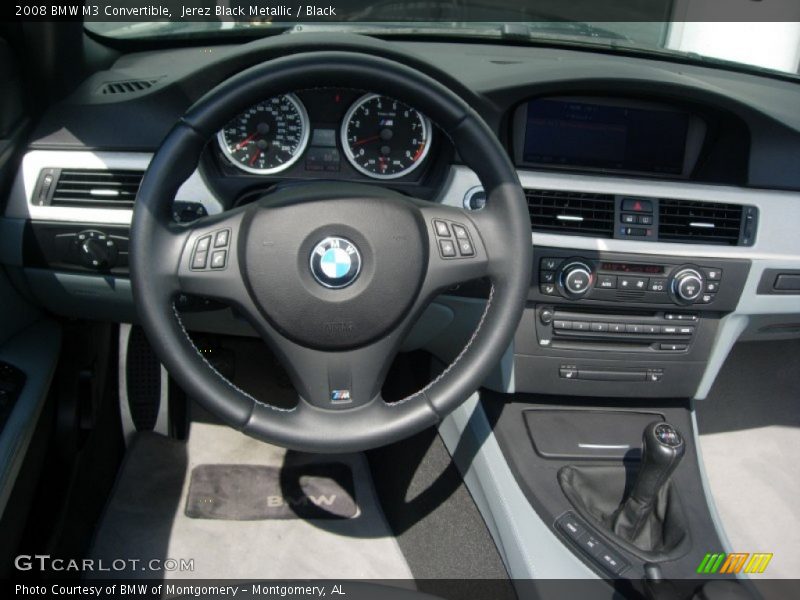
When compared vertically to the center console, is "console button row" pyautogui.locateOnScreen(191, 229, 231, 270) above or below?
above

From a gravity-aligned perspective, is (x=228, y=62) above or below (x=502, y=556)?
above

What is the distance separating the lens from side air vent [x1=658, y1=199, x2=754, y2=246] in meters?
1.63

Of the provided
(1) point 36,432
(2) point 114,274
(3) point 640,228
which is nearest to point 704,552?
(3) point 640,228

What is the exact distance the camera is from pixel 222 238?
122 cm

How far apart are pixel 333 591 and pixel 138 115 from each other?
1096mm

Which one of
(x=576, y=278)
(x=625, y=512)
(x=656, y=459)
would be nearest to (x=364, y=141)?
(x=576, y=278)

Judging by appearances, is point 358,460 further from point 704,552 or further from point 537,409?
point 704,552

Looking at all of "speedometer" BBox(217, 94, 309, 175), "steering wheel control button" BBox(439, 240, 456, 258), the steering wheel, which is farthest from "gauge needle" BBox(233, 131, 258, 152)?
"steering wheel control button" BBox(439, 240, 456, 258)

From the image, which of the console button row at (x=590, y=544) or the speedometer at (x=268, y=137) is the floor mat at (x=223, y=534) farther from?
the speedometer at (x=268, y=137)

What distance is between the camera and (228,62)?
1.38 meters

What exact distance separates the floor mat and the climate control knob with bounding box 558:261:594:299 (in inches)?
37.5

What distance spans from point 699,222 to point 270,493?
1458 mm

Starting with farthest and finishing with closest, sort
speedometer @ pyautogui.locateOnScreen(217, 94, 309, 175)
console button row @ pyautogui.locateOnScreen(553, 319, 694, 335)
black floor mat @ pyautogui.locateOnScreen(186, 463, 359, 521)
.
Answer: black floor mat @ pyautogui.locateOnScreen(186, 463, 359, 521), console button row @ pyautogui.locateOnScreen(553, 319, 694, 335), speedometer @ pyautogui.locateOnScreen(217, 94, 309, 175)

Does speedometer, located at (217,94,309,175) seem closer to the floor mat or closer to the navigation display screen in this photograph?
the navigation display screen
